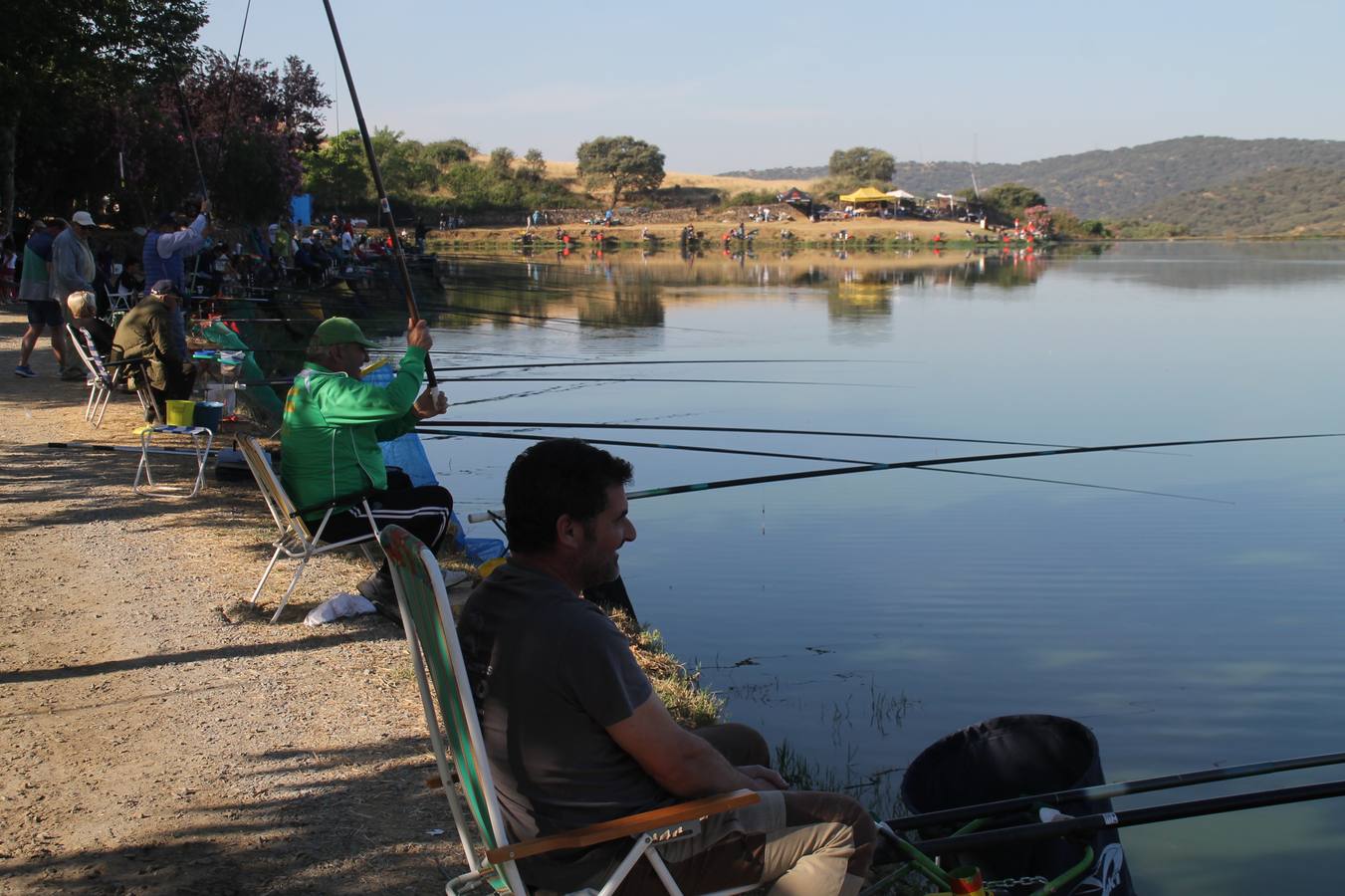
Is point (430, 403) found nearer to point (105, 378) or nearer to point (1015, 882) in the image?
point (1015, 882)

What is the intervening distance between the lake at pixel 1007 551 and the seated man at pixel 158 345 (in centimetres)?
222

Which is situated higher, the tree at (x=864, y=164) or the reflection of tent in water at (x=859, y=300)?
the tree at (x=864, y=164)

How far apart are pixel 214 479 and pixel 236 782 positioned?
4.94 m

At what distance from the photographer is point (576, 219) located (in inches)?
3612

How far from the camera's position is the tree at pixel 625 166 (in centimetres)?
10925

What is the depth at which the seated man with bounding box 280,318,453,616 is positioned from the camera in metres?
5.58

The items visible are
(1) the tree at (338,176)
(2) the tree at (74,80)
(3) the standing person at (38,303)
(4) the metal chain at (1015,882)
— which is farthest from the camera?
(1) the tree at (338,176)

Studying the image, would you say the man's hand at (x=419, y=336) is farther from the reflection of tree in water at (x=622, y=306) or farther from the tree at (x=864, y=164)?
the tree at (x=864, y=164)

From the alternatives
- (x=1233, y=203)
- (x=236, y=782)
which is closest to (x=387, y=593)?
(x=236, y=782)

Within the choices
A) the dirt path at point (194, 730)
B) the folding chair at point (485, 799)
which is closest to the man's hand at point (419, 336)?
the dirt path at point (194, 730)

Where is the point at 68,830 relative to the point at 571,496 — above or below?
below

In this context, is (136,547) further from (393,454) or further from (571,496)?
(571,496)

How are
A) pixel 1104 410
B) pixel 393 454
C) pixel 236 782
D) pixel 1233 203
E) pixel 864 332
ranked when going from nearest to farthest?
pixel 236 782 → pixel 393 454 → pixel 1104 410 → pixel 864 332 → pixel 1233 203

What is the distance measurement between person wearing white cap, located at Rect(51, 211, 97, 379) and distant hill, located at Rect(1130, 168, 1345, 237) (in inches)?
4927
